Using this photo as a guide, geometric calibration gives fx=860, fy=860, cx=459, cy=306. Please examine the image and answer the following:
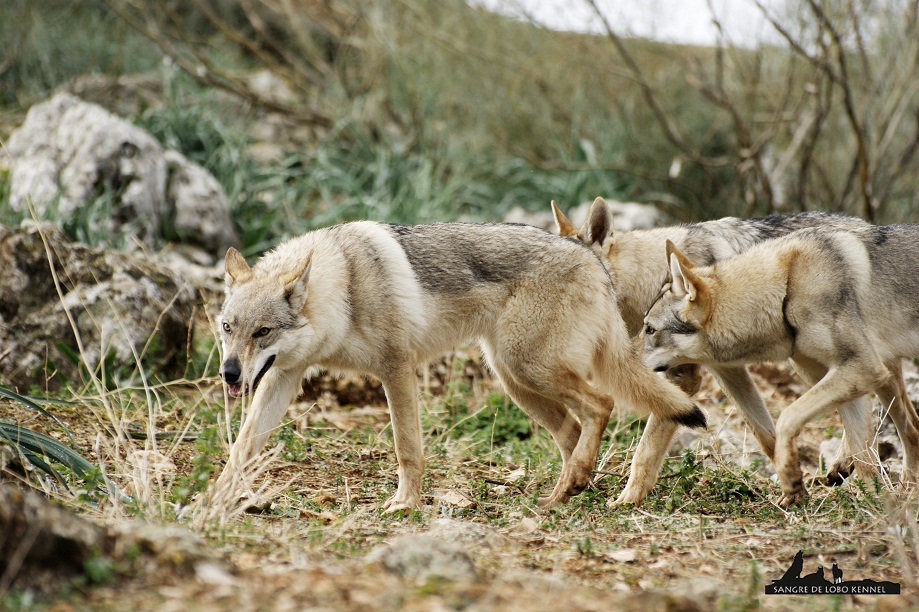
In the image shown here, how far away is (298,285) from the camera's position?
4.74 meters

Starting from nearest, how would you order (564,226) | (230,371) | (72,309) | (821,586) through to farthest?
(821,586), (230,371), (564,226), (72,309)

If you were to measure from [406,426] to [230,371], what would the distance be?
3.63ft

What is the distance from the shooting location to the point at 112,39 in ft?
45.6

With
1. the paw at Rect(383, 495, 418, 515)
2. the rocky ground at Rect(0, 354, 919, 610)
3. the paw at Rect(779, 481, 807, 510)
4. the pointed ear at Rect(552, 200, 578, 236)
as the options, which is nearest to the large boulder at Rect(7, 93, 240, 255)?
the rocky ground at Rect(0, 354, 919, 610)

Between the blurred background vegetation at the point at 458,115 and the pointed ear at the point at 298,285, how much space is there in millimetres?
5349

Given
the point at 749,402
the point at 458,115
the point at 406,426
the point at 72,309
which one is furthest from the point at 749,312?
the point at 458,115

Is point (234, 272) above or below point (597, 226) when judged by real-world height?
below

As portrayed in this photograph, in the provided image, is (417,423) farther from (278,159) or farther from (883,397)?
(278,159)

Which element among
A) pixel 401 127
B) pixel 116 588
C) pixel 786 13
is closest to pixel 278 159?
pixel 401 127

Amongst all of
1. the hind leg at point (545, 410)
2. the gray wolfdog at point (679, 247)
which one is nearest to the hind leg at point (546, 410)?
the hind leg at point (545, 410)

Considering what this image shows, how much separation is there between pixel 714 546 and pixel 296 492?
2417mm

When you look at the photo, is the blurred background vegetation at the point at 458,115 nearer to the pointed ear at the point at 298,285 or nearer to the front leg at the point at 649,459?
the pointed ear at the point at 298,285

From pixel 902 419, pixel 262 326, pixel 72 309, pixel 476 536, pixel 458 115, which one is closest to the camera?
pixel 476 536

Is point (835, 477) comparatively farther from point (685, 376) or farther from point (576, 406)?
point (576, 406)
